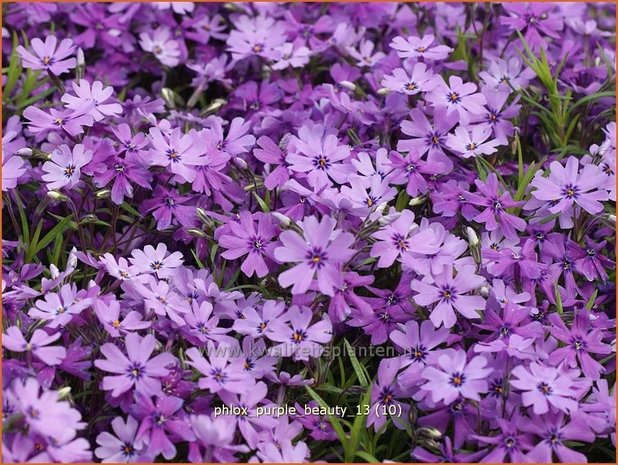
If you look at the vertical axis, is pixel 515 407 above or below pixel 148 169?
below

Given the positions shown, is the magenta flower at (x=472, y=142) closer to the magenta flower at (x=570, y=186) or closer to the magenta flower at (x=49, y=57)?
the magenta flower at (x=570, y=186)

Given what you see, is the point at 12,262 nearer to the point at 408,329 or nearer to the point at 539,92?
the point at 408,329

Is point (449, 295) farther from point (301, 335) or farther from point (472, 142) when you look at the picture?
point (472, 142)

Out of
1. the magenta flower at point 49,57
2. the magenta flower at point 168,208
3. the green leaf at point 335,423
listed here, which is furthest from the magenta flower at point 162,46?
the green leaf at point 335,423

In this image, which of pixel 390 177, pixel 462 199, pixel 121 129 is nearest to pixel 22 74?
pixel 121 129

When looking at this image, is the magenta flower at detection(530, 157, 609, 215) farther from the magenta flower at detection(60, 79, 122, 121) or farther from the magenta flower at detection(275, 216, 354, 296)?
the magenta flower at detection(60, 79, 122, 121)

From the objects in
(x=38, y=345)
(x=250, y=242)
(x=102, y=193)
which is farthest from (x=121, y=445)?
(x=102, y=193)
